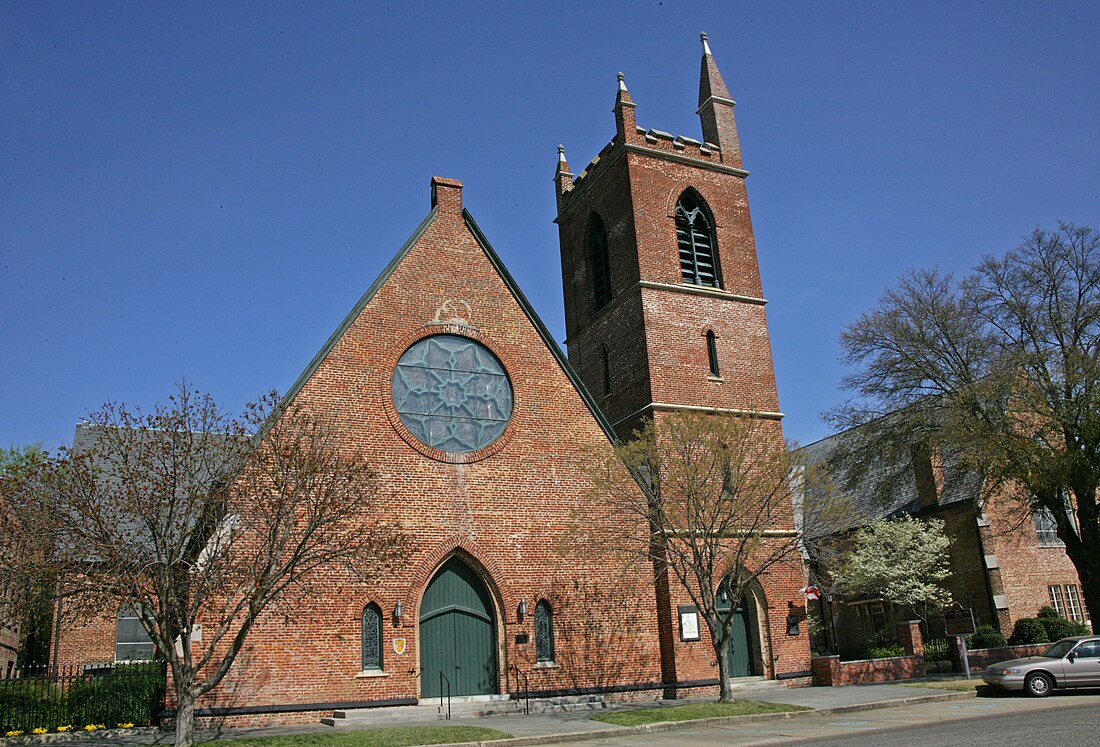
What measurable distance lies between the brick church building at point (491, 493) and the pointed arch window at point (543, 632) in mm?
45

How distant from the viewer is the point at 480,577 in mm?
20844

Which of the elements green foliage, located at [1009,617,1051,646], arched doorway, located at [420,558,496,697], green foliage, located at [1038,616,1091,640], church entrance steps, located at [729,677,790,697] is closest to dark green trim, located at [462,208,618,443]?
arched doorway, located at [420,558,496,697]

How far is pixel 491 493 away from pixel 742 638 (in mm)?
8363

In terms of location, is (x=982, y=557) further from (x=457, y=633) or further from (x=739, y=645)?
(x=457, y=633)

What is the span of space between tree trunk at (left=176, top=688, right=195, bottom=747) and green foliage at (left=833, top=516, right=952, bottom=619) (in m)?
25.4

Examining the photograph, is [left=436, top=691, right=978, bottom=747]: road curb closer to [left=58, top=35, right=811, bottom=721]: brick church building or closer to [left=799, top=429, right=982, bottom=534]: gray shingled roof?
[left=58, top=35, right=811, bottom=721]: brick church building

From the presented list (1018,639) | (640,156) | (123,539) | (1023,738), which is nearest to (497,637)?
(123,539)

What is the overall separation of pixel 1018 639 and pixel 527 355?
20.9m

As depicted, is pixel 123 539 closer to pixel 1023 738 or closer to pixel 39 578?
pixel 39 578

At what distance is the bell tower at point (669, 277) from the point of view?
2628 centimetres

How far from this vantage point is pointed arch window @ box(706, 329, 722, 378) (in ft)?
87.7

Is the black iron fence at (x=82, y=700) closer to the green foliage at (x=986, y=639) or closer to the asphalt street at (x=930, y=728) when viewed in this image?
the asphalt street at (x=930, y=728)

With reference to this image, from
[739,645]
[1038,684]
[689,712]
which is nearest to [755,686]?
[739,645]

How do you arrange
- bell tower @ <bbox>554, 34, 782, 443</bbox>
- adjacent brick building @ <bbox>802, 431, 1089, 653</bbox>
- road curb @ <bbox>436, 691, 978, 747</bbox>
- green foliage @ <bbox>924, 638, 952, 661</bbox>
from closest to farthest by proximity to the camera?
road curb @ <bbox>436, 691, 978, 747</bbox> < bell tower @ <bbox>554, 34, 782, 443</bbox> < green foliage @ <bbox>924, 638, 952, 661</bbox> < adjacent brick building @ <bbox>802, 431, 1089, 653</bbox>
